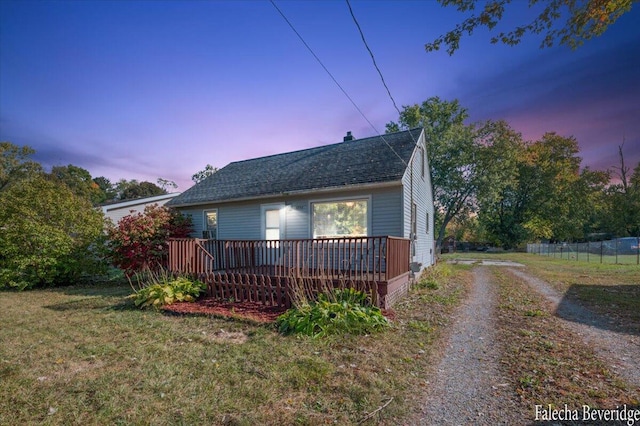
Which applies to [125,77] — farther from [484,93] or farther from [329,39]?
[484,93]

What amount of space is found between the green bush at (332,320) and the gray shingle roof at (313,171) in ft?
14.6

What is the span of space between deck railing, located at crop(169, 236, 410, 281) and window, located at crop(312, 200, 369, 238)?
125 cm

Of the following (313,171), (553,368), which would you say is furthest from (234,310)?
(313,171)

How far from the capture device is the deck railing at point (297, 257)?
21.4 feet

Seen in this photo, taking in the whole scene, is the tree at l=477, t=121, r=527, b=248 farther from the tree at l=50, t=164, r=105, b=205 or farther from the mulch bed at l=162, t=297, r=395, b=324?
the tree at l=50, t=164, r=105, b=205

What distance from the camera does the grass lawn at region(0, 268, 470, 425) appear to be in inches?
106

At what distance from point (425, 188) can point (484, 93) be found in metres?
4.57

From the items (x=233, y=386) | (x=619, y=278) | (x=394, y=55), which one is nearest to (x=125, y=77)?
(x=394, y=55)

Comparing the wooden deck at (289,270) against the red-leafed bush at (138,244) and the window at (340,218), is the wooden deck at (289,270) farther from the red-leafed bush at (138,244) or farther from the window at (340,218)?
the red-leafed bush at (138,244)

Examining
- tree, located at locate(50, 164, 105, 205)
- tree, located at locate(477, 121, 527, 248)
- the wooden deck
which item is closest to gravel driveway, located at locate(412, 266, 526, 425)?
the wooden deck

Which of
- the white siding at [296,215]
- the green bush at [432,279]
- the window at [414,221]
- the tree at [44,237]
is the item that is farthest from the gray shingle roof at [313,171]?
the green bush at [432,279]

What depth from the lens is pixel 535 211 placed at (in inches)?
1458

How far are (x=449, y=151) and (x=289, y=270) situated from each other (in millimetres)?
19564

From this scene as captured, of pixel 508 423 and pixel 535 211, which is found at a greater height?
pixel 535 211
